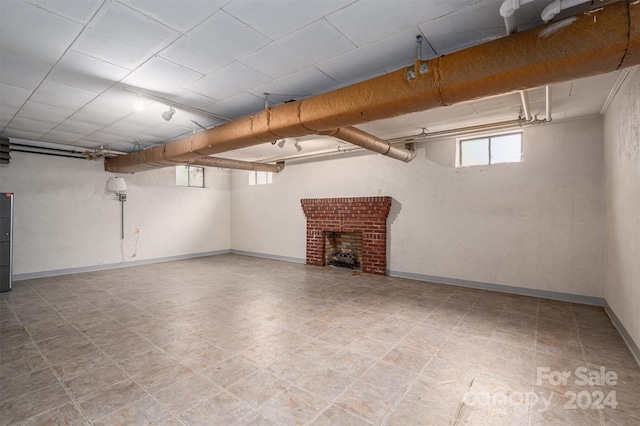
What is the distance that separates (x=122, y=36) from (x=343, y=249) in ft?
17.5

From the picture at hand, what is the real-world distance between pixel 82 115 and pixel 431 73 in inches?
171

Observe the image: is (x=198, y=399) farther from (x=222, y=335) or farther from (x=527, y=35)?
(x=527, y=35)

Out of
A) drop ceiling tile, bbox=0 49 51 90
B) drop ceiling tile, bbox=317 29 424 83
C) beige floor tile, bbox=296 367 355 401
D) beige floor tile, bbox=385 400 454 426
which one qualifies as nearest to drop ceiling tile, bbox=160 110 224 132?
drop ceiling tile, bbox=0 49 51 90

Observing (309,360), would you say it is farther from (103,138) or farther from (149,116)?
(103,138)

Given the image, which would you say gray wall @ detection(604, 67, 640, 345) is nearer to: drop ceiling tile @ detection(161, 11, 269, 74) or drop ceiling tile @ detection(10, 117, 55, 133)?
drop ceiling tile @ detection(161, 11, 269, 74)

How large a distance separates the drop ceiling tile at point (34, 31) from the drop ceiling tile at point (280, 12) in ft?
3.83

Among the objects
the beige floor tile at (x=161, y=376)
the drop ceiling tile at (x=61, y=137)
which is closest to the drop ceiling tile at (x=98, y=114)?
the drop ceiling tile at (x=61, y=137)

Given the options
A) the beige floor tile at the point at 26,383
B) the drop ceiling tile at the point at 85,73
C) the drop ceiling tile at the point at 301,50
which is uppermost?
the drop ceiling tile at the point at 301,50

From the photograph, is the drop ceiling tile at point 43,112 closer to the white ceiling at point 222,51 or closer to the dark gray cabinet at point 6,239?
the white ceiling at point 222,51

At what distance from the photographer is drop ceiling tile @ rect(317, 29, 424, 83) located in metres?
2.18

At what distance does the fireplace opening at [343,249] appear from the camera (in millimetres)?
6262

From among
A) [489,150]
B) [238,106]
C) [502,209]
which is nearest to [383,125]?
[489,150]

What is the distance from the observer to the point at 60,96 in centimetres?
320

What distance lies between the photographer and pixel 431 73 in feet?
6.83
